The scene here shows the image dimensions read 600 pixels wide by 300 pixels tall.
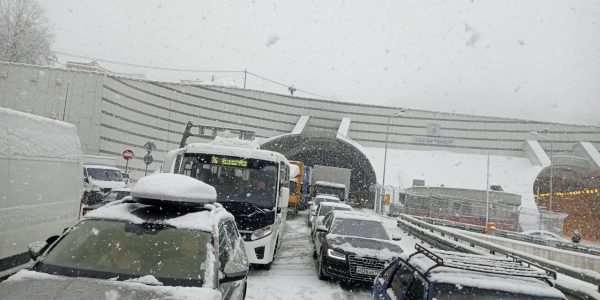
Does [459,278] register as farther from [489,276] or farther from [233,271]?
[233,271]

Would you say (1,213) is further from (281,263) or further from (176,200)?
(281,263)

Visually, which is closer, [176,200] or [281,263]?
[176,200]

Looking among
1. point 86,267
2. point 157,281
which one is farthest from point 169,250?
point 86,267

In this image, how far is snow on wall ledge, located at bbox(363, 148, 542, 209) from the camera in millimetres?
56281

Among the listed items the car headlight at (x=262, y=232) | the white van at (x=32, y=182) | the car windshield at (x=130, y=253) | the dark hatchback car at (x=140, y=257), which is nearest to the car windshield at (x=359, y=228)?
the car headlight at (x=262, y=232)

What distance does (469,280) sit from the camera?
431 centimetres

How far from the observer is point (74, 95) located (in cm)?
4538

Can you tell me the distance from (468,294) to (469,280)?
0.14m

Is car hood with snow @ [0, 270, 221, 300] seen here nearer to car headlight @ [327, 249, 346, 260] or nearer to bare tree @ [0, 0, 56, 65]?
car headlight @ [327, 249, 346, 260]

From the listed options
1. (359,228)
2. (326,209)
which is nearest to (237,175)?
(359,228)

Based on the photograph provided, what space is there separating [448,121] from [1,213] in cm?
6734

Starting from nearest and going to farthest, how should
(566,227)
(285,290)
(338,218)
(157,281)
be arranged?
(157,281) < (285,290) < (338,218) < (566,227)

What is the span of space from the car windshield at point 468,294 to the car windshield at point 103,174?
69.9ft

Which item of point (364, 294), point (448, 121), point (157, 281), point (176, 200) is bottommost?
point (364, 294)
